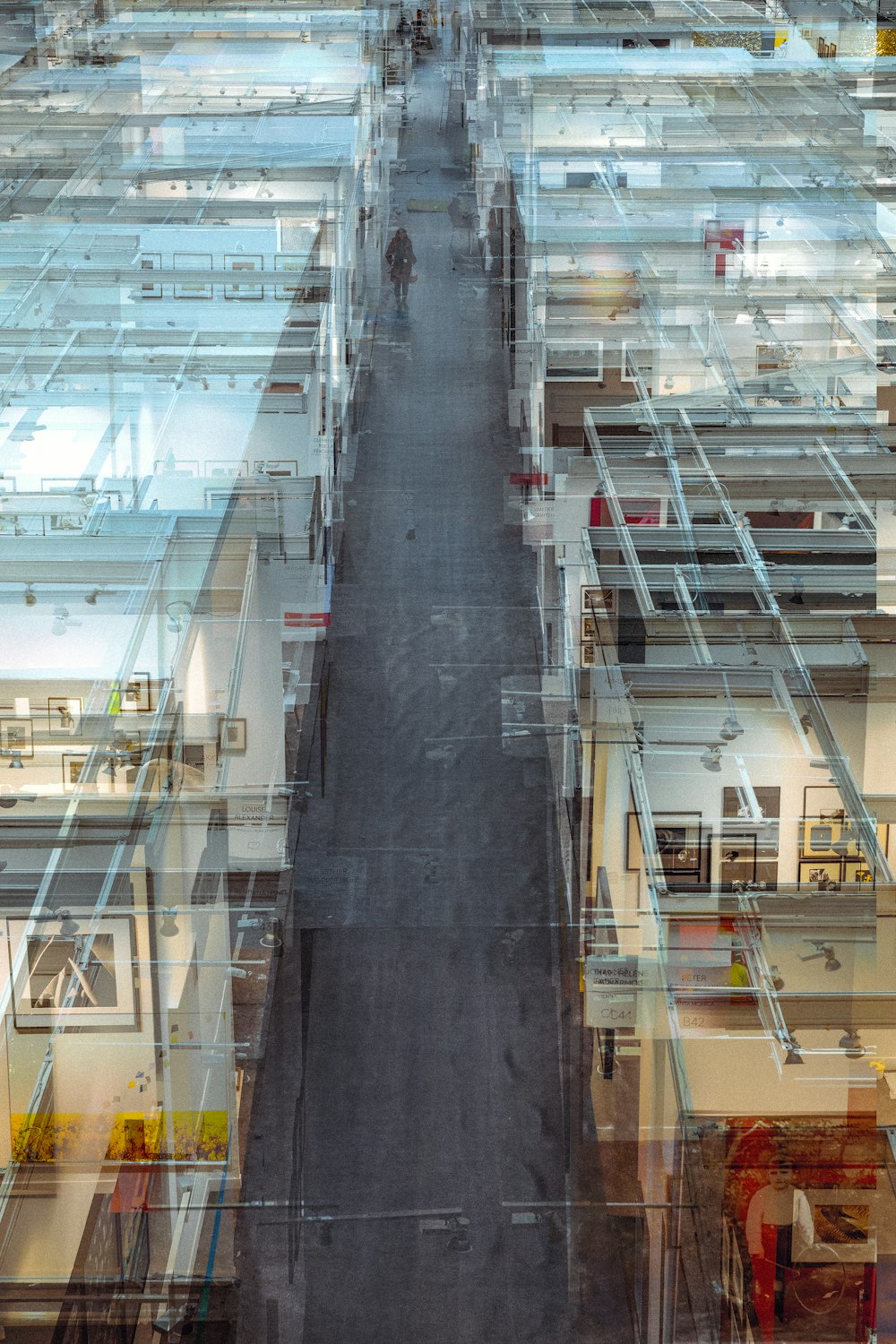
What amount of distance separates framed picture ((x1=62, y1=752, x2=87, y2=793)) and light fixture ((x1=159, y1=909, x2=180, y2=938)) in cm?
89

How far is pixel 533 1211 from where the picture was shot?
18.9 feet

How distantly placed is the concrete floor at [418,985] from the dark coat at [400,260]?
4.30 metres

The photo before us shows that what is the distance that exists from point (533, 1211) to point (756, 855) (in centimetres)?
136

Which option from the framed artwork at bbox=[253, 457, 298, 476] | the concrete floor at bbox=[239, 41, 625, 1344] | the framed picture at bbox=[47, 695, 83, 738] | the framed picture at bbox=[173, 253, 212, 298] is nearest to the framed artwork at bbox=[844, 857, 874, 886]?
the concrete floor at bbox=[239, 41, 625, 1344]

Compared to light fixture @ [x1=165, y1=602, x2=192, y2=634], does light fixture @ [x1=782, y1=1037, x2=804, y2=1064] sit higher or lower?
lower

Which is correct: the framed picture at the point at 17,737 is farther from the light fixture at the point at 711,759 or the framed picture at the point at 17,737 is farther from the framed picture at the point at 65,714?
the light fixture at the point at 711,759

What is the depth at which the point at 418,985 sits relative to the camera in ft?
22.8

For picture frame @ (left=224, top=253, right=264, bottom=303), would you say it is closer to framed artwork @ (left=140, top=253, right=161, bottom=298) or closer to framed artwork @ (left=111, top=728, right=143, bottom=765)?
framed artwork @ (left=140, top=253, right=161, bottom=298)

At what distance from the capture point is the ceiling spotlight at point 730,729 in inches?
260

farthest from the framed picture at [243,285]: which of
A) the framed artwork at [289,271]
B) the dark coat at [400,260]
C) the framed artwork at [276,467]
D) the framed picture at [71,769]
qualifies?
the framed picture at [71,769]

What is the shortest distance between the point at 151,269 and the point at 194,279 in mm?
480

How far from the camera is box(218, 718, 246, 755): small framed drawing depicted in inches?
287

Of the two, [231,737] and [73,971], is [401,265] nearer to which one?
[231,737]

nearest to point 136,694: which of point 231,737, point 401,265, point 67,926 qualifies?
point 231,737
